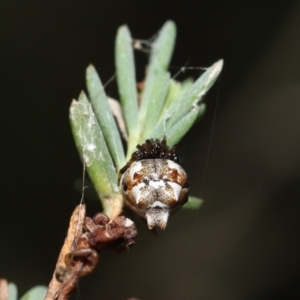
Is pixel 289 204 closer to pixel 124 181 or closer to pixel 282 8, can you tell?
pixel 282 8

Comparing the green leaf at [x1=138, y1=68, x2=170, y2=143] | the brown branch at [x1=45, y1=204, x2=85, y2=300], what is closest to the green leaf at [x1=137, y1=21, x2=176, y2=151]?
the green leaf at [x1=138, y1=68, x2=170, y2=143]

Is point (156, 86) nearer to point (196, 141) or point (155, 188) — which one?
point (155, 188)

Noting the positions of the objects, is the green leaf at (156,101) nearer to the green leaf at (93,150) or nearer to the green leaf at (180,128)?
the green leaf at (180,128)

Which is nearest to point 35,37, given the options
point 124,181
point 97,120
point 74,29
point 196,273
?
point 74,29

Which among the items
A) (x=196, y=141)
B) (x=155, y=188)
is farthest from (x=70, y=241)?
(x=196, y=141)

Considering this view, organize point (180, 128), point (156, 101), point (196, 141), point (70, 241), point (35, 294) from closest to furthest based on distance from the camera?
1. point (70, 241)
2. point (35, 294)
3. point (180, 128)
4. point (156, 101)
5. point (196, 141)
